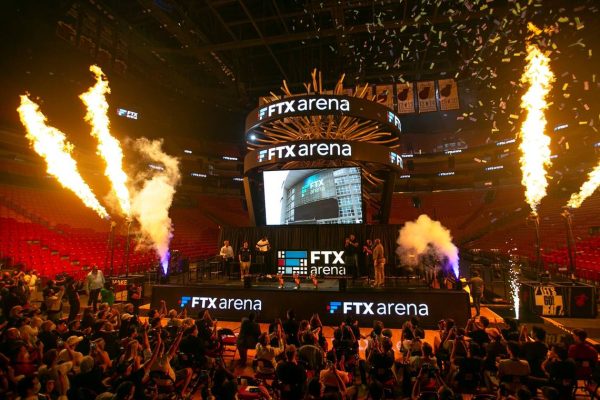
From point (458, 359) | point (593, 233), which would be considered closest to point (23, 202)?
point (458, 359)

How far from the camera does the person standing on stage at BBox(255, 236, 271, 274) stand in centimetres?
1437

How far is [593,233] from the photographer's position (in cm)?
1869

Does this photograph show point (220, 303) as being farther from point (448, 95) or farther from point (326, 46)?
point (448, 95)

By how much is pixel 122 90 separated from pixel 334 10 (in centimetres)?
1582

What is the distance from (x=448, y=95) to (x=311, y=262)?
56.1 feet

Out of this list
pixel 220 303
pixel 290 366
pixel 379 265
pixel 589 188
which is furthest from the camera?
pixel 589 188

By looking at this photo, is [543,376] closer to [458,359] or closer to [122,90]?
[458,359]

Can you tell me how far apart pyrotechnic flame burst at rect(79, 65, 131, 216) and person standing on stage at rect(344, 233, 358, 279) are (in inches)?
548

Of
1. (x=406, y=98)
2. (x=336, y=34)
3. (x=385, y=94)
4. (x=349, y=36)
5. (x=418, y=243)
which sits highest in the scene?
(x=349, y=36)

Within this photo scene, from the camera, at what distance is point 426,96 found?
24.2 metres

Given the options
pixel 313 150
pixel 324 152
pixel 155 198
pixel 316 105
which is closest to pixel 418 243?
pixel 324 152

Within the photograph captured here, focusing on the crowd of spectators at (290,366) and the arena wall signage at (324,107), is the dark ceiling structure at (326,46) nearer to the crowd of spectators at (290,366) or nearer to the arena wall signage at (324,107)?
the arena wall signage at (324,107)

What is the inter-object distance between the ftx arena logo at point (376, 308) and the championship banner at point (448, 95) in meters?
17.9

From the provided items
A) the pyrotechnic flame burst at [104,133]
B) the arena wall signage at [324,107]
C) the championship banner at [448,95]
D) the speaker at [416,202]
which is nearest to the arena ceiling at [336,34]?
the championship banner at [448,95]
